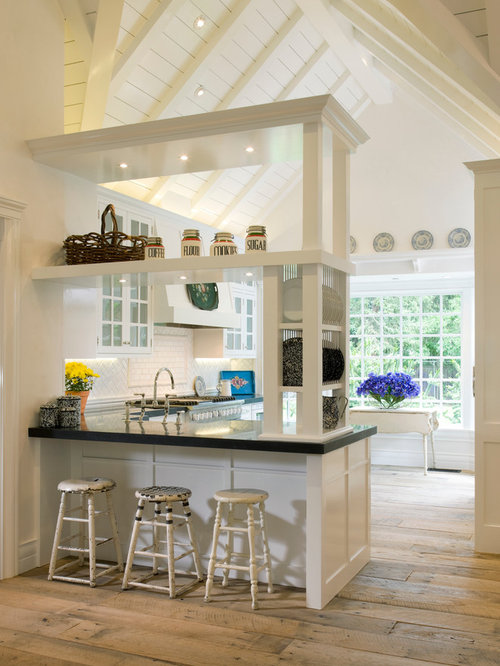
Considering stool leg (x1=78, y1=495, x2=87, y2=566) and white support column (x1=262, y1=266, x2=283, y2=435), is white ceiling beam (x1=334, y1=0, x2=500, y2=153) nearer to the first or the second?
white support column (x1=262, y1=266, x2=283, y2=435)

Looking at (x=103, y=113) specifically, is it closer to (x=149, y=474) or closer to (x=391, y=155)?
(x=149, y=474)

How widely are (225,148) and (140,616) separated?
8.84 ft

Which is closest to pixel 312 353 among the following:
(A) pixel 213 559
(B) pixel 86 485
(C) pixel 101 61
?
(A) pixel 213 559

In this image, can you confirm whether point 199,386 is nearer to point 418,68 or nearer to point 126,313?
point 126,313

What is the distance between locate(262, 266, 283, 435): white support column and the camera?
379 cm

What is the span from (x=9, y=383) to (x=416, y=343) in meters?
6.40

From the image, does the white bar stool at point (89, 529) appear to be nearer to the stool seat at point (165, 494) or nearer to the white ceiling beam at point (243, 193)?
the stool seat at point (165, 494)

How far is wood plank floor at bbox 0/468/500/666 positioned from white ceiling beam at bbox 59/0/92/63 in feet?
11.7

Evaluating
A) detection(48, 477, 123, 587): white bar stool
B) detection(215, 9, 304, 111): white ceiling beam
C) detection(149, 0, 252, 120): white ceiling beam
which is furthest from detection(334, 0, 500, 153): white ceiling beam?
detection(48, 477, 123, 587): white bar stool

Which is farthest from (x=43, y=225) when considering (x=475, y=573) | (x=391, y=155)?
(x=391, y=155)

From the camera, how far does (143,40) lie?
5.18 meters

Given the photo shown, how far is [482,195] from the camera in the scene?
4824mm

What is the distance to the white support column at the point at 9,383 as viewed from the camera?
4164 mm

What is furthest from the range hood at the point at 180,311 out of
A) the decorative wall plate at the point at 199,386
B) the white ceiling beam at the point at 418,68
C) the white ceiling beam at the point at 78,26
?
the white ceiling beam at the point at 418,68
